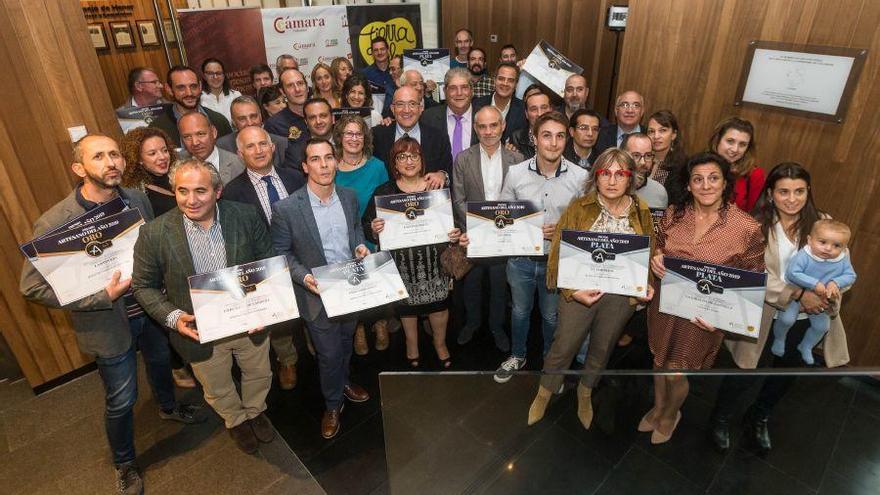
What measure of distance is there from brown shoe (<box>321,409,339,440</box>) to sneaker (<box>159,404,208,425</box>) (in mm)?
896

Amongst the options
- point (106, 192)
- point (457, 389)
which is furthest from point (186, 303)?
point (457, 389)

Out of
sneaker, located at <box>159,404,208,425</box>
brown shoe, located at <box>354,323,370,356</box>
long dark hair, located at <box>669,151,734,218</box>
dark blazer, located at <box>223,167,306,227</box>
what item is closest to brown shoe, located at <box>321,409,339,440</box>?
brown shoe, located at <box>354,323,370,356</box>

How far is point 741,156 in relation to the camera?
10.4 ft

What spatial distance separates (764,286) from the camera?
7.80ft

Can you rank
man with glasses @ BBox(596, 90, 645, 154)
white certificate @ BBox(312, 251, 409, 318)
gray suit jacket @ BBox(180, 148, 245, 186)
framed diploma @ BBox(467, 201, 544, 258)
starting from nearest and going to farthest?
1. white certificate @ BBox(312, 251, 409, 318)
2. framed diploma @ BBox(467, 201, 544, 258)
3. gray suit jacket @ BBox(180, 148, 245, 186)
4. man with glasses @ BBox(596, 90, 645, 154)

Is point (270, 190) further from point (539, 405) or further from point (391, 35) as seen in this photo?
point (391, 35)

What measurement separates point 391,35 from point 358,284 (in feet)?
20.0

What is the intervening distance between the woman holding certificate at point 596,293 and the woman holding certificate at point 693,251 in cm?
16

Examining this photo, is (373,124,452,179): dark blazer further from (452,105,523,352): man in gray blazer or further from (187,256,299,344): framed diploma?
(187,256,299,344): framed diploma

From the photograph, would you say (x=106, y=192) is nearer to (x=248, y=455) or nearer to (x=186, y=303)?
(x=186, y=303)

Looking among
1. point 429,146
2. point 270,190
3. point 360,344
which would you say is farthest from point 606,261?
point 360,344

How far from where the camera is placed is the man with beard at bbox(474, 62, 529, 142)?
453 centimetres

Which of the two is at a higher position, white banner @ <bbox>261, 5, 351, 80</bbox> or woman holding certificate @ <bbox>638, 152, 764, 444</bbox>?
white banner @ <bbox>261, 5, 351, 80</bbox>

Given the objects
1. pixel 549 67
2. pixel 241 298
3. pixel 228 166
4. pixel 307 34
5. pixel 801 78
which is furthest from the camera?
pixel 307 34
